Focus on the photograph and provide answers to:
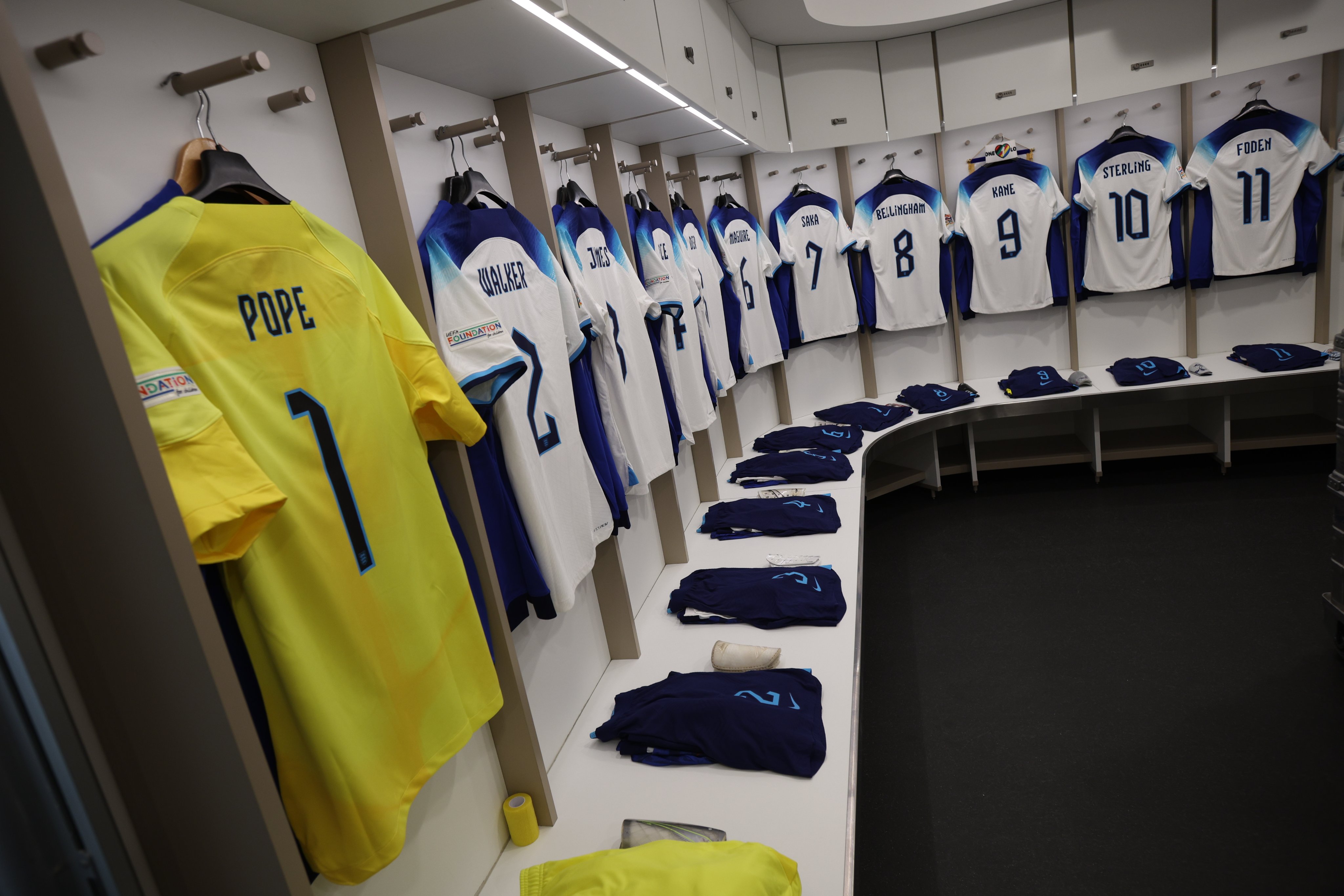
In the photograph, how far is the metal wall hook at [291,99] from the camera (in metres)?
1.17

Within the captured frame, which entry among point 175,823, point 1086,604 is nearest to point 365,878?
point 175,823

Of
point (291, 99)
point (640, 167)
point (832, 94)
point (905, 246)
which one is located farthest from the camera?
point (905, 246)

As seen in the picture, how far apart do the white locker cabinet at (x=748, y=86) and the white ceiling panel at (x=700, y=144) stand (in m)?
0.09

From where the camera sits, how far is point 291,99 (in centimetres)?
123

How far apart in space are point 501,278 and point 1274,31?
A: 4.72 metres

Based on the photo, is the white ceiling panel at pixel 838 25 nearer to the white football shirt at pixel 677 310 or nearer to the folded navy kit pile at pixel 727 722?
the white football shirt at pixel 677 310

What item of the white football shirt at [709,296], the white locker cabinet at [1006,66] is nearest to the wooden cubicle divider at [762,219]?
the white football shirt at [709,296]

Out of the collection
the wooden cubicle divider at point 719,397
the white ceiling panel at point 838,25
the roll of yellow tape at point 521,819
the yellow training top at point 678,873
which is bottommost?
the roll of yellow tape at point 521,819

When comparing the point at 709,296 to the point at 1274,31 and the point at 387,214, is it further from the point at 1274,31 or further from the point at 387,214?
the point at 1274,31

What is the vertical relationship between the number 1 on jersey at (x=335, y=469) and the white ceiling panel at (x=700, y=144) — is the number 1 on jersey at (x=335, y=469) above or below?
below

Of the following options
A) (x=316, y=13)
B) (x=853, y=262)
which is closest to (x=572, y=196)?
(x=316, y=13)

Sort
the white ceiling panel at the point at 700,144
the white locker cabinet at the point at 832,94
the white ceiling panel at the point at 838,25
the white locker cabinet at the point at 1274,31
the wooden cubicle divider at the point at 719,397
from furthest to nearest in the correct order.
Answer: the white locker cabinet at the point at 832,94 → the white locker cabinet at the point at 1274,31 → the white ceiling panel at the point at 838,25 → the wooden cubicle divider at the point at 719,397 → the white ceiling panel at the point at 700,144

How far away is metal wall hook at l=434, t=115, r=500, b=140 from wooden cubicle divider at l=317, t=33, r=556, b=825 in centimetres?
26

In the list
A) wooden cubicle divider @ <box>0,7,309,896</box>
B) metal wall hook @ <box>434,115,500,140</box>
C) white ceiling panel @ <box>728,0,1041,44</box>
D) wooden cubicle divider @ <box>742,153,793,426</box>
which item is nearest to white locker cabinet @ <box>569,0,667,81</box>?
metal wall hook @ <box>434,115,500,140</box>
